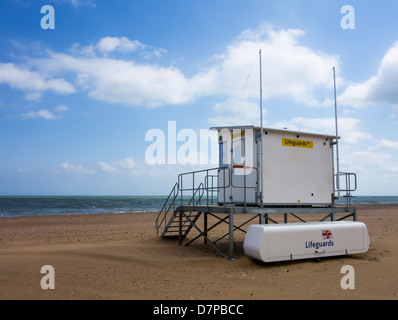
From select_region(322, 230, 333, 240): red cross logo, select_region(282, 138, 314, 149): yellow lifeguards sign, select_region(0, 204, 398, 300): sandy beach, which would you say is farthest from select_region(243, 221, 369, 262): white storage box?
select_region(282, 138, 314, 149): yellow lifeguards sign

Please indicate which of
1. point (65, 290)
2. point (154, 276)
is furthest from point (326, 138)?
point (65, 290)

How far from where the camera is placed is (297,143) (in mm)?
12648

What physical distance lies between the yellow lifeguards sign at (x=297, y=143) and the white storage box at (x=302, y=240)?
2911 millimetres

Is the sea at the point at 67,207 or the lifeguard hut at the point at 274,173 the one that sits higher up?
the lifeguard hut at the point at 274,173

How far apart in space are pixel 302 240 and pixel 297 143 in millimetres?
3677

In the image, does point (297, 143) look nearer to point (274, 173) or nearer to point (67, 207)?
point (274, 173)

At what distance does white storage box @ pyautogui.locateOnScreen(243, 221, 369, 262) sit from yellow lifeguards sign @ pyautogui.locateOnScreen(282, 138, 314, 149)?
291cm

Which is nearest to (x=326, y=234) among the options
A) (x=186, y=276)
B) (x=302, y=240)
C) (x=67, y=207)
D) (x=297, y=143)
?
(x=302, y=240)

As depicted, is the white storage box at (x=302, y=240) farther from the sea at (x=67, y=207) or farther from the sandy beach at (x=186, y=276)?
the sea at (x=67, y=207)

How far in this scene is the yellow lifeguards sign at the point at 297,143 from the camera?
40.7ft

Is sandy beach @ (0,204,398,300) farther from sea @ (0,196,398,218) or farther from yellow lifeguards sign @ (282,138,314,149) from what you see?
sea @ (0,196,398,218)

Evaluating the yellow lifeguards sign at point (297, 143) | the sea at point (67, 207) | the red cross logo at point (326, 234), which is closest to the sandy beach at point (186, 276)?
the red cross logo at point (326, 234)

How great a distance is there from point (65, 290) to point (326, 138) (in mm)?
10059

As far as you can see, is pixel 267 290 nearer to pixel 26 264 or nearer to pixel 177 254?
pixel 177 254
